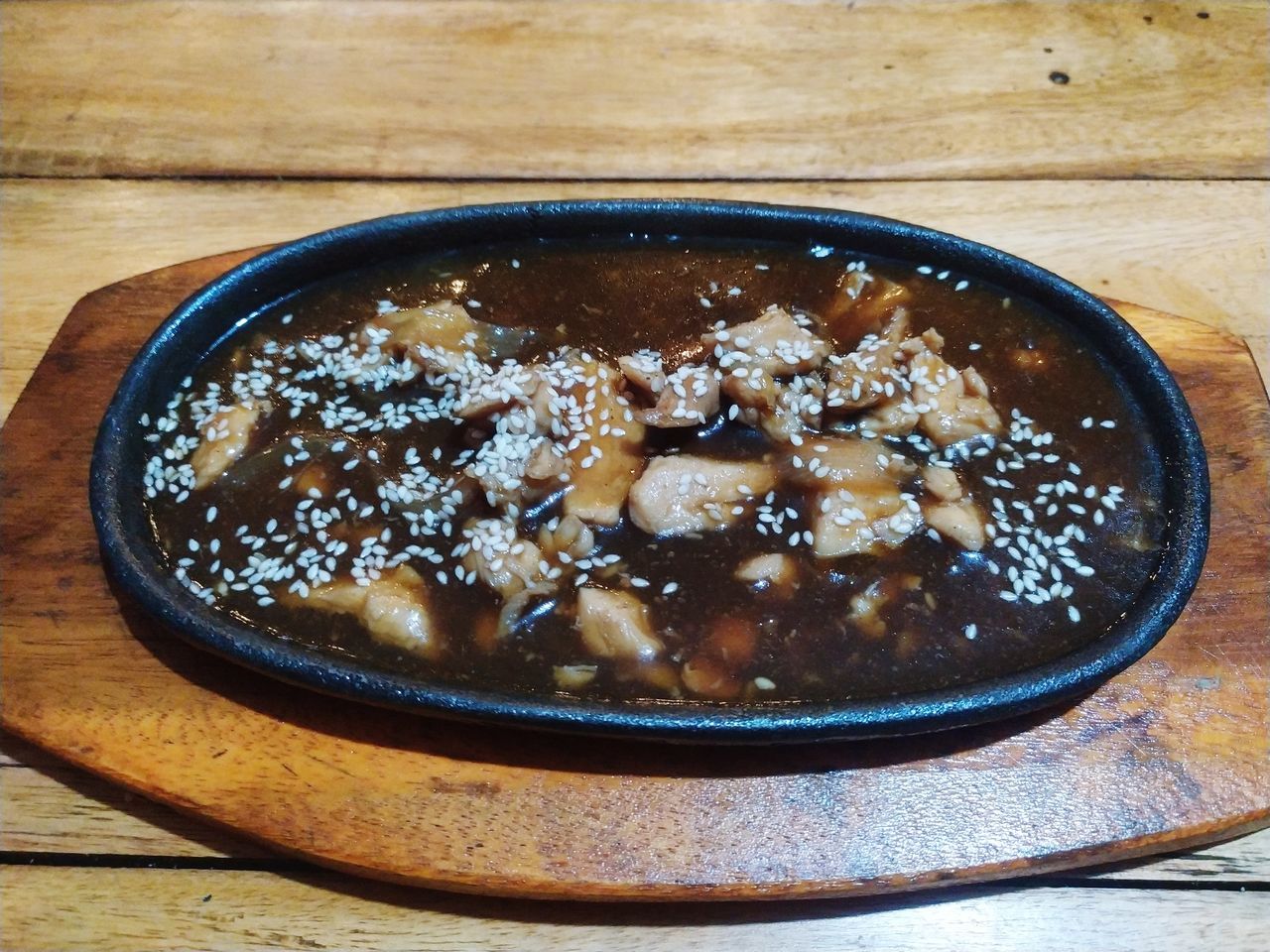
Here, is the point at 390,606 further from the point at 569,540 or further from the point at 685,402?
the point at 685,402

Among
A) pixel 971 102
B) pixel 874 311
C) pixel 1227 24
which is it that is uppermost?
pixel 1227 24

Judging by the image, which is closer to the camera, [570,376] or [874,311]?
[570,376]

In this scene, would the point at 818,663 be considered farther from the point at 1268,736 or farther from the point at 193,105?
the point at 193,105

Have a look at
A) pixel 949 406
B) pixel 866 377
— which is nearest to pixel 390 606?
pixel 866 377

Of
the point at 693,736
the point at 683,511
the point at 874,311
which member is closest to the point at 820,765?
the point at 693,736

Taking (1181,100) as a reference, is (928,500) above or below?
below

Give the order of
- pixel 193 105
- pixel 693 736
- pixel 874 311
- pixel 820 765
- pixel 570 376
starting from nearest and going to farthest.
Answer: pixel 693 736 → pixel 820 765 → pixel 570 376 → pixel 874 311 → pixel 193 105
